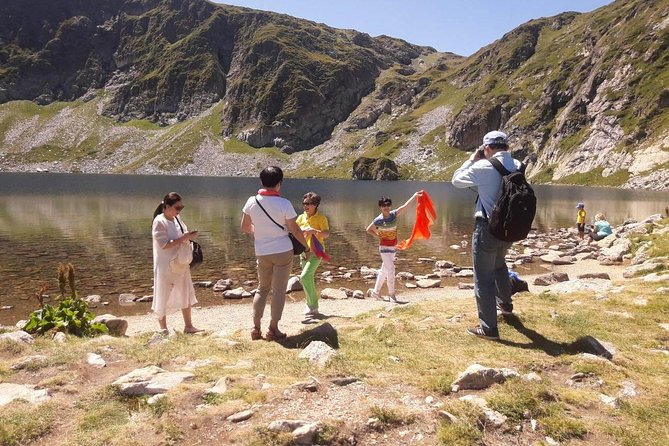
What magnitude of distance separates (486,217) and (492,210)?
293 millimetres

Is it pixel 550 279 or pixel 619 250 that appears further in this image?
pixel 619 250

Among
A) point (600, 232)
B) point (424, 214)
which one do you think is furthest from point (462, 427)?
point (600, 232)

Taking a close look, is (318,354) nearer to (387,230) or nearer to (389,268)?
(387,230)

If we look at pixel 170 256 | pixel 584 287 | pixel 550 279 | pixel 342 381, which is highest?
pixel 170 256

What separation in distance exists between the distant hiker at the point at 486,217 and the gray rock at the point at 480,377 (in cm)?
231

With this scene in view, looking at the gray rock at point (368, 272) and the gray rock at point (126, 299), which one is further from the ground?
the gray rock at point (368, 272)

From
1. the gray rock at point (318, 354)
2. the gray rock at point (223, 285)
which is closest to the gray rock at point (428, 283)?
the gray rock at point (223, 285)

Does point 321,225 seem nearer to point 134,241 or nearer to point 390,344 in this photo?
point 390,344

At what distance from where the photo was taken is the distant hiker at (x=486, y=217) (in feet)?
28.0

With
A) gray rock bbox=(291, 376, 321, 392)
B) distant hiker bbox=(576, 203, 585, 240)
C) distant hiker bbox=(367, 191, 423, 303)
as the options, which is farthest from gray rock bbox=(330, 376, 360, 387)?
distant hiker bbox=(576, 203, 585, 240)

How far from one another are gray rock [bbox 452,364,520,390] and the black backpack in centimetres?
245

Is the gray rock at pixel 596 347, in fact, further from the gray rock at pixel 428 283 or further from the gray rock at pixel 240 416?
the gray rock at pixel 428 283

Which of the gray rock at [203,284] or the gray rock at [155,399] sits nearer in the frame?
the gray rock at [155,399]

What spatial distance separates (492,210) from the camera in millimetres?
8242
